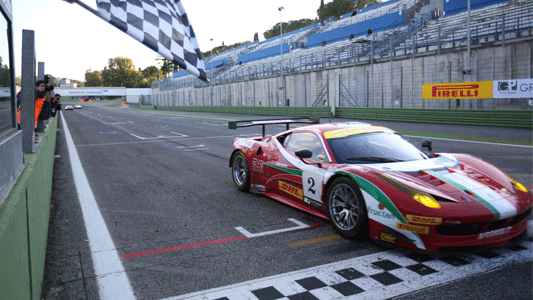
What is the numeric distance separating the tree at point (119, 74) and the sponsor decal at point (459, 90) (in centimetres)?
14772

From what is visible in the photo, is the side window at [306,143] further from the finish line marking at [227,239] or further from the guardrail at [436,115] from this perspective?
the guardrail at [436,115]

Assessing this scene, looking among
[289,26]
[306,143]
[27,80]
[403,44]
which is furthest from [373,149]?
[289,26]

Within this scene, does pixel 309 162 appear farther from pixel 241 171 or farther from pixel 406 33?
pixel 406 33

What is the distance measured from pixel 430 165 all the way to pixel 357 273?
1726 mm

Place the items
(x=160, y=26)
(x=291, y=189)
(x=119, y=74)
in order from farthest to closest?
(x=119, y=74)
(x=291, y=189)
(x=160, y=26)

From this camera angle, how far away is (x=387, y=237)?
4148mm

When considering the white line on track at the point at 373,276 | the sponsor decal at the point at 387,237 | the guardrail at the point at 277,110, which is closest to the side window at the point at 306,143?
the sponsor decal at the point at 387,237

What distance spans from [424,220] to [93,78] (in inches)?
7704

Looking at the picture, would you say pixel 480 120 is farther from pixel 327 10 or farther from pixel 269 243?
pixel 327 10

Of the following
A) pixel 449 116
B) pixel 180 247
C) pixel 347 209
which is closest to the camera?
pixel 180 247

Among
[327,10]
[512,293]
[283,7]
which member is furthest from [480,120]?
[327,10]

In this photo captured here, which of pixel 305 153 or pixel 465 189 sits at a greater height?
pixel 305 153

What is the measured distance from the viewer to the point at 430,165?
191 inches

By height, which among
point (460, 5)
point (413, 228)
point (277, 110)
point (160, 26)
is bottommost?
point (413, 228)
